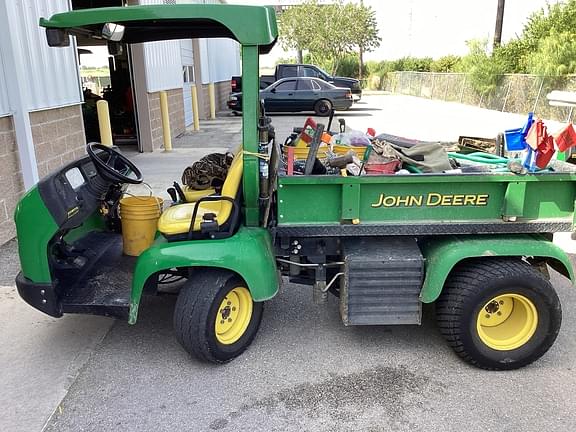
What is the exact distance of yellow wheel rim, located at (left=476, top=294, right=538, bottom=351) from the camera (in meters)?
3.25

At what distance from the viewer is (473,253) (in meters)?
3.16

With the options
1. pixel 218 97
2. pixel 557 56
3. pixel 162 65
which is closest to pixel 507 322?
pixel 162 65

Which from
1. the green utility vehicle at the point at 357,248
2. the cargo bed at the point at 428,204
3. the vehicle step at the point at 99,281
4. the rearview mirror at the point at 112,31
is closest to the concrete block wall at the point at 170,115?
the vehicle step at the point at 99,281

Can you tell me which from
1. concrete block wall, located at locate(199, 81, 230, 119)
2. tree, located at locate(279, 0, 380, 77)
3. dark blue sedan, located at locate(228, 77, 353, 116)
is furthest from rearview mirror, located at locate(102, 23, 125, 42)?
tree, located at locate(279, 0, 380, 77)

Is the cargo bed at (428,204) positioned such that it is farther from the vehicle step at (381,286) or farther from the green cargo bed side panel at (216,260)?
the green cargo bed side panel at (216,260)

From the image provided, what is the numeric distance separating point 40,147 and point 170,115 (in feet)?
23.5

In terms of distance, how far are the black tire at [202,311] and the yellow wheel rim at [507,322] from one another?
5.23ft

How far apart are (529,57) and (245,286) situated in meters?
20.2

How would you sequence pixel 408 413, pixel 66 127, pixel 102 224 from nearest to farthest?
pixel 408 413 < pixel 102 224 < pixel 66 127

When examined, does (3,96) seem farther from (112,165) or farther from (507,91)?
(507,91)

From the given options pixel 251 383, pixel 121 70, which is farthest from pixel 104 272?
pixel 121 70

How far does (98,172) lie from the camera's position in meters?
3.81

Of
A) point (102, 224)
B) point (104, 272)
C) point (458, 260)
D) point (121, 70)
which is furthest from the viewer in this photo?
point (121, 70)

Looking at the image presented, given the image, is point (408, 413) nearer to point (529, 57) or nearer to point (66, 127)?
point (66, 127)
